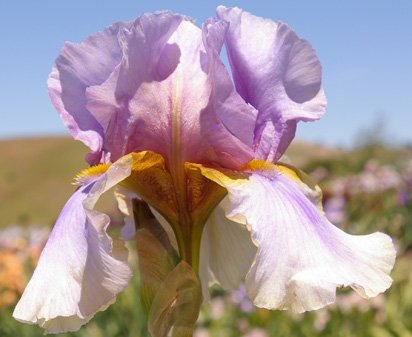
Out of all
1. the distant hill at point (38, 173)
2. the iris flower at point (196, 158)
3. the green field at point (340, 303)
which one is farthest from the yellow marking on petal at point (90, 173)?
the distant hill at point (38, 173)

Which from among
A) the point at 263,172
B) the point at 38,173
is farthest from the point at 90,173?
the point at 38,173

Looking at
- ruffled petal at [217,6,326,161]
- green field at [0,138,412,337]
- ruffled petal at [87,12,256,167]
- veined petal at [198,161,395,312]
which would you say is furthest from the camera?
green field at [0,138,412,337]

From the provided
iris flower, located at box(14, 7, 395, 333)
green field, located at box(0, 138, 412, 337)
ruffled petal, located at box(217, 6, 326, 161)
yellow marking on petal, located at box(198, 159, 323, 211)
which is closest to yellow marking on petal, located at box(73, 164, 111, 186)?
iris flower, located at box(14, 7, 395, 333)

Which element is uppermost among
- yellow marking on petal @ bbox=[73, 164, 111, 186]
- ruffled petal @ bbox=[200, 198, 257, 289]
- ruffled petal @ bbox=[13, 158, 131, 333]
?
yellow marking on petal @ bbox=[73, 164, 111, 186]

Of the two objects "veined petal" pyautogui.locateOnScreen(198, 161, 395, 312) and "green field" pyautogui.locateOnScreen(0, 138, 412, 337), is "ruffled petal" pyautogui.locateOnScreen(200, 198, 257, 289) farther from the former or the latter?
"green field" pyautogui.locateOnScreen(0, 138, 412, 337)

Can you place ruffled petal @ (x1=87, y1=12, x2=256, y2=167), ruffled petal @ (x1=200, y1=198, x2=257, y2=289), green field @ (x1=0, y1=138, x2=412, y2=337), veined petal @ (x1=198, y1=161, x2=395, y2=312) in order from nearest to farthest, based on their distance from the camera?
1. veined petal @ (x1=198, y1=161, x2=395, y2=312)
2. ruffled petal @ (x1=87, y1=12, x2=256, y2=167)
3. ruffled petal @ (x1=200, y1=198, x2=257, y2=289)
4. green field @ (x1=0, y1=138, x2=412, y2=337)

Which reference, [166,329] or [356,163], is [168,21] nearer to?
[166,329]

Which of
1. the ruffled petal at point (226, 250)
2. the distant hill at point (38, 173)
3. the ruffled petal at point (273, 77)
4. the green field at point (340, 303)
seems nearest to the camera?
the ruffled petal at point (273, 77)

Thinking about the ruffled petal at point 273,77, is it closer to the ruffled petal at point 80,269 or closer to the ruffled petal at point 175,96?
the ruffled petal at point 175,96
